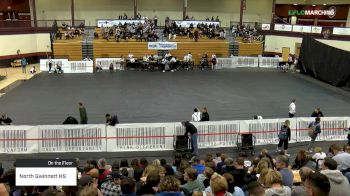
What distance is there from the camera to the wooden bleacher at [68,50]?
106ft

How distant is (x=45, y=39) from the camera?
3444cm

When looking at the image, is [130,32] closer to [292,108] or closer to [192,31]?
[192,31]

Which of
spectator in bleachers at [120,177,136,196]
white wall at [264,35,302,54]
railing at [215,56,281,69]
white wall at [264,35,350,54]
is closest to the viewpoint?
spectator in bleachers at [120,177,136,196]

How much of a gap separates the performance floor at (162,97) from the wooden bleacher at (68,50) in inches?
180

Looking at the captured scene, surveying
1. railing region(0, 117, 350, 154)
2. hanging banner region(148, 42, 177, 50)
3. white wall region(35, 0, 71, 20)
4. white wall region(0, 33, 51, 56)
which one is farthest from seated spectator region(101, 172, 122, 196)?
white wall region(35, 0, 71, 20)

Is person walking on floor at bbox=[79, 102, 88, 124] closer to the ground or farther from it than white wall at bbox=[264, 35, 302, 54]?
closer to the ground

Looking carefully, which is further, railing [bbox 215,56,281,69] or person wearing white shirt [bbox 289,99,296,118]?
railing [bbox 215,56,281,69]

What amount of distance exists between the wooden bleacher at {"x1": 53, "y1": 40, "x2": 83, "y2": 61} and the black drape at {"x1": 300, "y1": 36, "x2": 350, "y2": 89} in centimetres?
1871

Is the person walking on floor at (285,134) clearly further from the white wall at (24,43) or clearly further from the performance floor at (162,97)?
the white wall at (24,43)

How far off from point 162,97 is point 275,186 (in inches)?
626

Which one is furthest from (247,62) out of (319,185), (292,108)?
(319,185)

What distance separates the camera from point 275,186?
5.33 m

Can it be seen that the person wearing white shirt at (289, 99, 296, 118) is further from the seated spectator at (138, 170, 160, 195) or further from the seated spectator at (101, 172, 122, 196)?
the seated spectator at (138, 170, 160, 195)

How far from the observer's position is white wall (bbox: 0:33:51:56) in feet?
104
